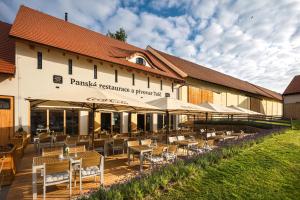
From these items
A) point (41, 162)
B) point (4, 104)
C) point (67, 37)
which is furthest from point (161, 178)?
point (67, 37)

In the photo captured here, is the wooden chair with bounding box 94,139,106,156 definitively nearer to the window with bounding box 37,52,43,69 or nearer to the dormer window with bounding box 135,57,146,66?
the window with bounding box 37,52,43,69

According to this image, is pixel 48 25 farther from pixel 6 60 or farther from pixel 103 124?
pixel 103 124

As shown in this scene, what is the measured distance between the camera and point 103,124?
17797 millimetres

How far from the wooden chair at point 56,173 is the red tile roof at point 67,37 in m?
9.97

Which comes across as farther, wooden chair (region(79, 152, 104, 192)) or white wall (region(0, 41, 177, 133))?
white wall (region(0, 41, 177, 133))

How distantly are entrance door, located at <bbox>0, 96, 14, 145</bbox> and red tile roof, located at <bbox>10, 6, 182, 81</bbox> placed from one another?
3748 millimetres

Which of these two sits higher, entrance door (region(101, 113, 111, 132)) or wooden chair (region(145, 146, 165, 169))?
entrance door (region(101, 113, 111, 132))

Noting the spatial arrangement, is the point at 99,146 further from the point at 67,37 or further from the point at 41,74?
the point at 67,37

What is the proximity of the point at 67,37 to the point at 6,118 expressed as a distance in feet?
25.4

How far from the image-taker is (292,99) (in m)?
36.1

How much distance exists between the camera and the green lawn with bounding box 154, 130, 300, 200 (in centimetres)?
569

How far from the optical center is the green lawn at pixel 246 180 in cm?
569

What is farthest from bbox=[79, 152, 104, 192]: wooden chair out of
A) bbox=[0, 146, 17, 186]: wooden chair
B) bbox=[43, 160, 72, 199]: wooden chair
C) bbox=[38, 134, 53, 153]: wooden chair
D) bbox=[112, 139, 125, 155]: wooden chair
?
bbox=[38, 134, 53, 153]: wooden chair

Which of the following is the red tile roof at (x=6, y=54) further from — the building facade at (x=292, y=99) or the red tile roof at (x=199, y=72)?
the building facade at (x=292, y=99)
